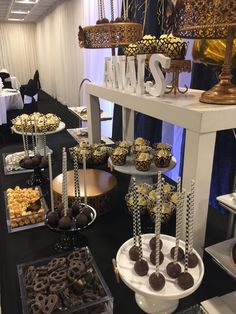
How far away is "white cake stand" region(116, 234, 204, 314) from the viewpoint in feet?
1.85

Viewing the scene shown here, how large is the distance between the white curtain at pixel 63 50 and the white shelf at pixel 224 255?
4.43 m

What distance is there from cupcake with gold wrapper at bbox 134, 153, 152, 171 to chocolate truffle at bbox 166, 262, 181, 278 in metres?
0.43

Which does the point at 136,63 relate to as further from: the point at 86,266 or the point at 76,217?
the point at 86,266

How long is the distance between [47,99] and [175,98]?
7136 mm

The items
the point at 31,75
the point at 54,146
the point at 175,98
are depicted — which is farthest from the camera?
the point at 31,75

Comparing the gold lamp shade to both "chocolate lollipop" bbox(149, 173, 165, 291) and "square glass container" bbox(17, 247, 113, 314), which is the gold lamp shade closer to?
"chocolate lollipop" bbox(149, 173, 165, 291)

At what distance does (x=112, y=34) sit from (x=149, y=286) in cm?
89

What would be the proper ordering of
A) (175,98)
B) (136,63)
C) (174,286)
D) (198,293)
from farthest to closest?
1. (136,63)
2. (175,98)
3. (198,293)
4. (174,286)

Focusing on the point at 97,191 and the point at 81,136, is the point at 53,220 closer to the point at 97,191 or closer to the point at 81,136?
the point at 97,191

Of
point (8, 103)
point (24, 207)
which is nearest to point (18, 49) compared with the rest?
point (8, 103)

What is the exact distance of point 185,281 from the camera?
1.88ft

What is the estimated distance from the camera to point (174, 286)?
1.92 feet

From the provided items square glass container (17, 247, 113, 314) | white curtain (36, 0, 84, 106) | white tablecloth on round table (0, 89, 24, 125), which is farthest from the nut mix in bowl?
white curtain (36, 0, 84, 106)

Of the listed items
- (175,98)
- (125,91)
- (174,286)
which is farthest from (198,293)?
(125,91)
